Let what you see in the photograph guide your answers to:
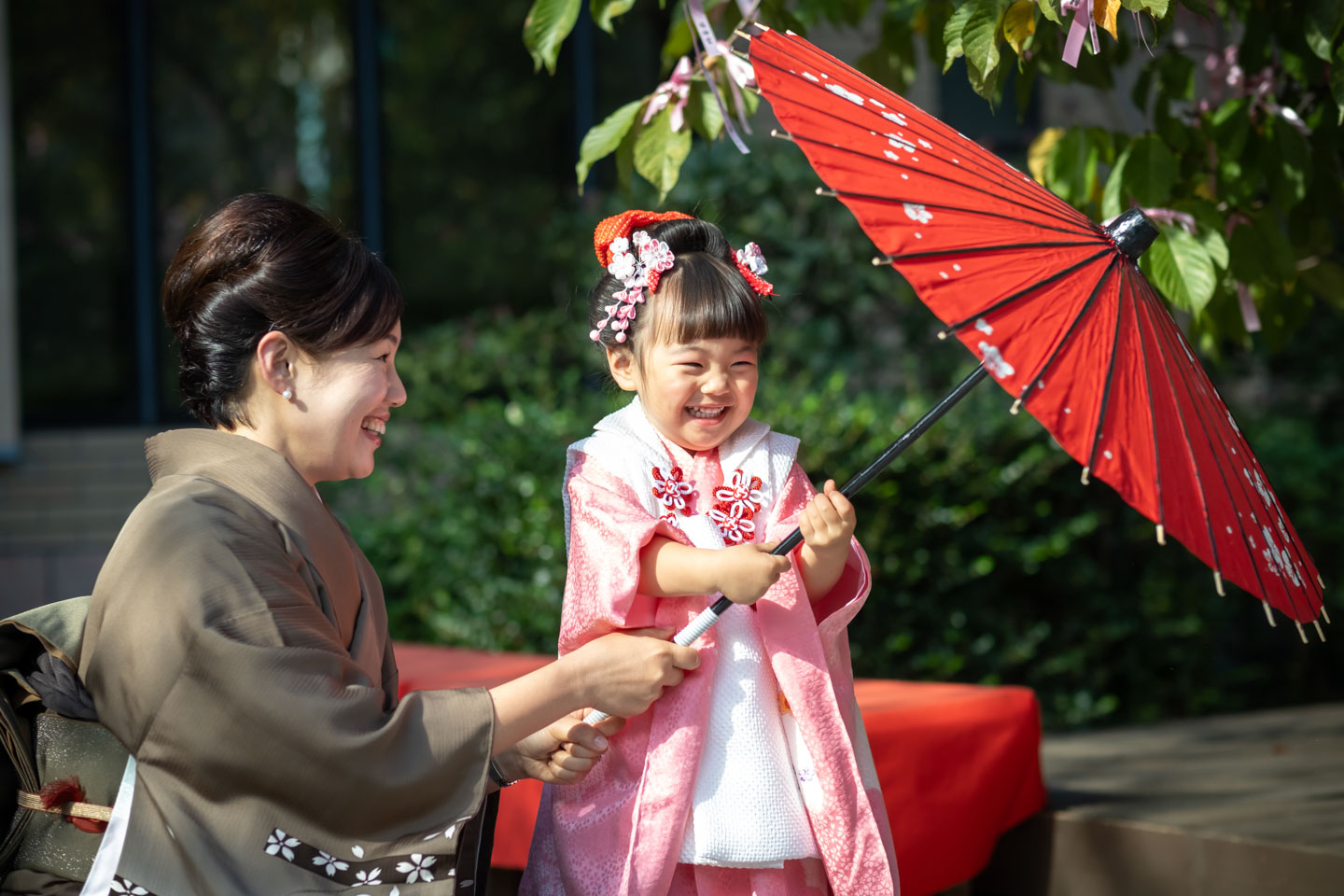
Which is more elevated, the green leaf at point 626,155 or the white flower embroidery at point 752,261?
the green leaf at point 626,155

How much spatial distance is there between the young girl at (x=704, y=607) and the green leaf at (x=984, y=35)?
0.47 meters

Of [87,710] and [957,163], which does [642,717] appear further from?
[957,163]

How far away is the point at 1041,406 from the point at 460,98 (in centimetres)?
632

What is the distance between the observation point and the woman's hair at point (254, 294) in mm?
1884

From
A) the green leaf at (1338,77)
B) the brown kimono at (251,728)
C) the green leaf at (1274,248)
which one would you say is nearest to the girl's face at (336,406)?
the brown kimono at (251,728)

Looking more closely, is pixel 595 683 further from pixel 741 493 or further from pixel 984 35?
pixel 984 35

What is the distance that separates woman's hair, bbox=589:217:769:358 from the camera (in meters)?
2.20

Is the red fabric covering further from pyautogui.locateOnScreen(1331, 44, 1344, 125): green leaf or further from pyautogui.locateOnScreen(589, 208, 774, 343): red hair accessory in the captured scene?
pyautogui.locateOnScreen(1331, 44, 1344, 125): green leaf

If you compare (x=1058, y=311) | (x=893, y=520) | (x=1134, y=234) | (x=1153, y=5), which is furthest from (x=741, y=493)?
(x=893, y=520)

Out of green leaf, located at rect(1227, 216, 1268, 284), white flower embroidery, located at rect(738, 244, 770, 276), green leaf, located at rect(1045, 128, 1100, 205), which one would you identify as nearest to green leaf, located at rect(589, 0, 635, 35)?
white flower embroidery, located at rect(738, 244, 770, 276)

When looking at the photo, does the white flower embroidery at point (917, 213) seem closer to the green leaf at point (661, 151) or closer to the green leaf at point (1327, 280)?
the green leaf at point (661, 151)

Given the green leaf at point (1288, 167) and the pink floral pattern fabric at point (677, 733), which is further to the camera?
the green leaf at point (1288, 167)

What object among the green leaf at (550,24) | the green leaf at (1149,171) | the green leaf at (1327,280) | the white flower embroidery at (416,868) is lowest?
the white flower embroidery at (416,868)

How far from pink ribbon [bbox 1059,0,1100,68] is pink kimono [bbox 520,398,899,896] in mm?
793
